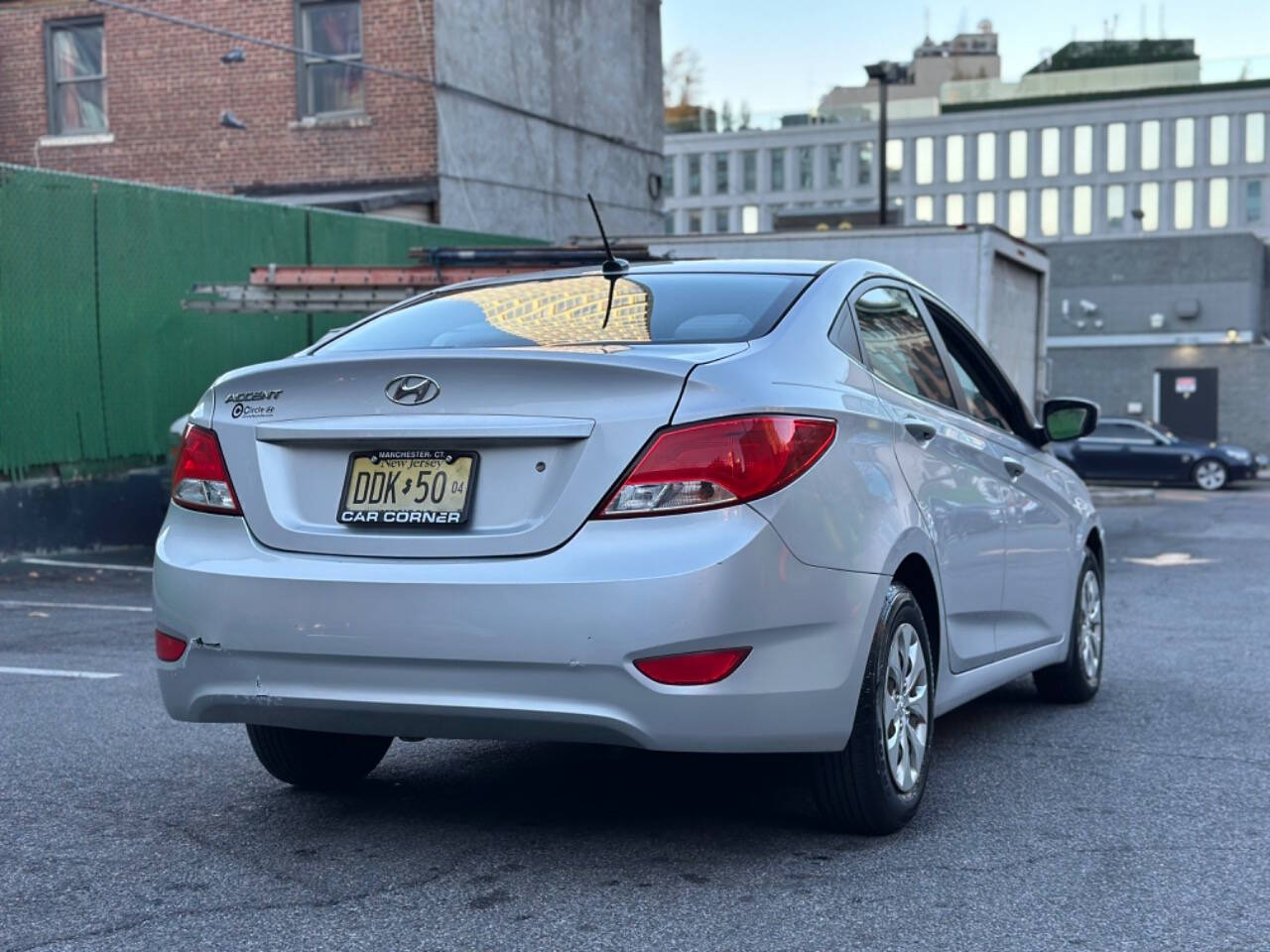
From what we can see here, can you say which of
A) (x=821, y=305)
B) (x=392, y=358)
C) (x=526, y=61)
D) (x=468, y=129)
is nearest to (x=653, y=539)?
(x=392, y=358)

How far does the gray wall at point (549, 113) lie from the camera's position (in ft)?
76.2

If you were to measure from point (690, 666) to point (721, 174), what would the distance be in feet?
292

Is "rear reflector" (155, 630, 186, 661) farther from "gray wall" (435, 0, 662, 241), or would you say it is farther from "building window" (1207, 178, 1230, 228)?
"building window" (1207, 178, 1230, 228)

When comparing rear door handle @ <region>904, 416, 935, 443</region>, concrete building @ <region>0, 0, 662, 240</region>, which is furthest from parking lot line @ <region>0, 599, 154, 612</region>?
concrete building @ <region>0, 0, 662, 240</region>

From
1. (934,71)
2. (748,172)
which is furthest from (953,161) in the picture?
(934,71)

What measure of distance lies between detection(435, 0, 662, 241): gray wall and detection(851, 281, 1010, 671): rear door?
17.7 m

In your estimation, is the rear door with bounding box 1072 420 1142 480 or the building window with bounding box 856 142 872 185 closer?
the rear door with bounding box 1072 420 1142 480

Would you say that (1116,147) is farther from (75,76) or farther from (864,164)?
(75,76)

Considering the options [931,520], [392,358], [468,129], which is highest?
[468,129]

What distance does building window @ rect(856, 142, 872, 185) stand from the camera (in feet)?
293

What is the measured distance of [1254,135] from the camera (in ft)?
267

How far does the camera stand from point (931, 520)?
16.3ft

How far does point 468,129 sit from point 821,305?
19269mm

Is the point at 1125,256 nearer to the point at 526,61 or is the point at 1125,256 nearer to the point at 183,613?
the point at 526,61
